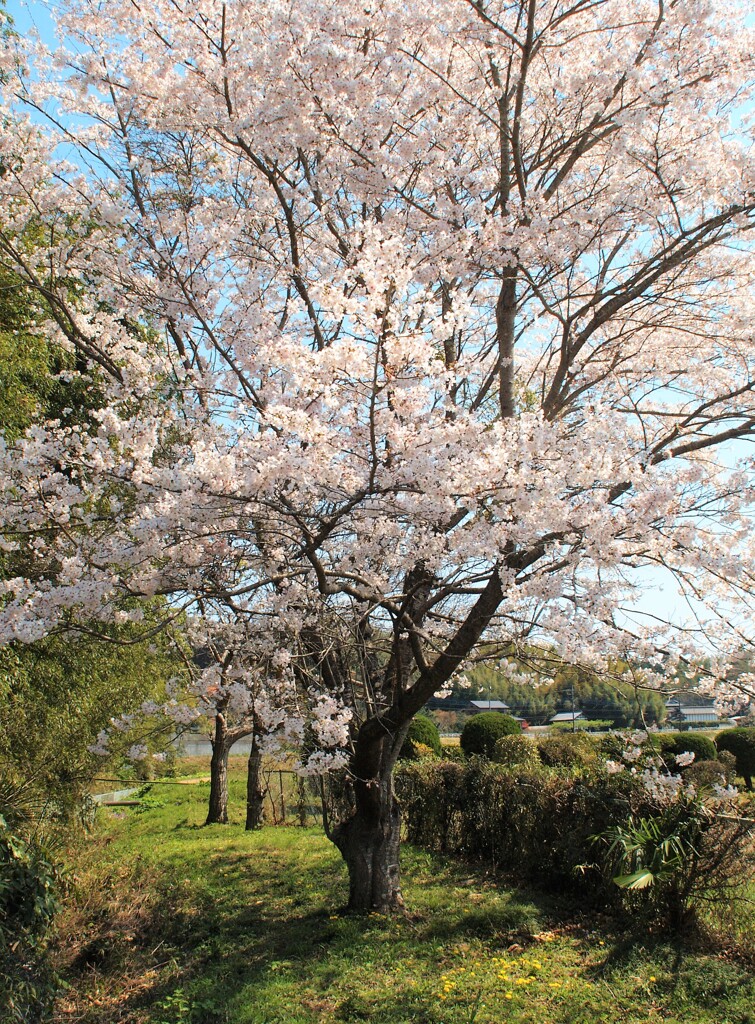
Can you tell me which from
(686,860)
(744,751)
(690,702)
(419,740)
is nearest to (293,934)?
(686,860)

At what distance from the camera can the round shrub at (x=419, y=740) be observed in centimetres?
1161

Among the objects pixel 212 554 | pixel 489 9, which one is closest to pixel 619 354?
pixel 489 9

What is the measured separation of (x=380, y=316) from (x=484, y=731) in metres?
11.0

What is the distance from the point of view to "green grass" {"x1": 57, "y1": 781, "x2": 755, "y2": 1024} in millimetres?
4273

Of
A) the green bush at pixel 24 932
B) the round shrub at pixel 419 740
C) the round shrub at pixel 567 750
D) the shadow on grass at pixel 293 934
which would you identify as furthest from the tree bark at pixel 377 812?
the round shrub at pixel 567 750

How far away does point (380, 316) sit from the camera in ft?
12.2

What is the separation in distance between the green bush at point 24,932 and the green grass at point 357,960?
49cm

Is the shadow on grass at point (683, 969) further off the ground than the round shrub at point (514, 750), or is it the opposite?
the round shrub at point (514, 750)

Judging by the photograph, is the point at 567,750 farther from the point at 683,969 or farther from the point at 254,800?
the point at 683,969

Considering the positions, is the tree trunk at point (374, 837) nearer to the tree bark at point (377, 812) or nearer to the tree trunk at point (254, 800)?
the tree bark at point (377, 812)

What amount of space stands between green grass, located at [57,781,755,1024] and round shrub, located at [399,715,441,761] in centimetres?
401

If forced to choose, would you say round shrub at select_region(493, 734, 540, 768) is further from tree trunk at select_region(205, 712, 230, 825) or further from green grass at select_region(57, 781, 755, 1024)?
tree trunk at select_region(205, 712, 230, 825)

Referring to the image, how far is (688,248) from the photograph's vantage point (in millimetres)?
4910

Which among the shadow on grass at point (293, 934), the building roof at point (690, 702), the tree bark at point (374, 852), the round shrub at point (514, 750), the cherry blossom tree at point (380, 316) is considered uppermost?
the cherry blossom tree at point (380, 316)
